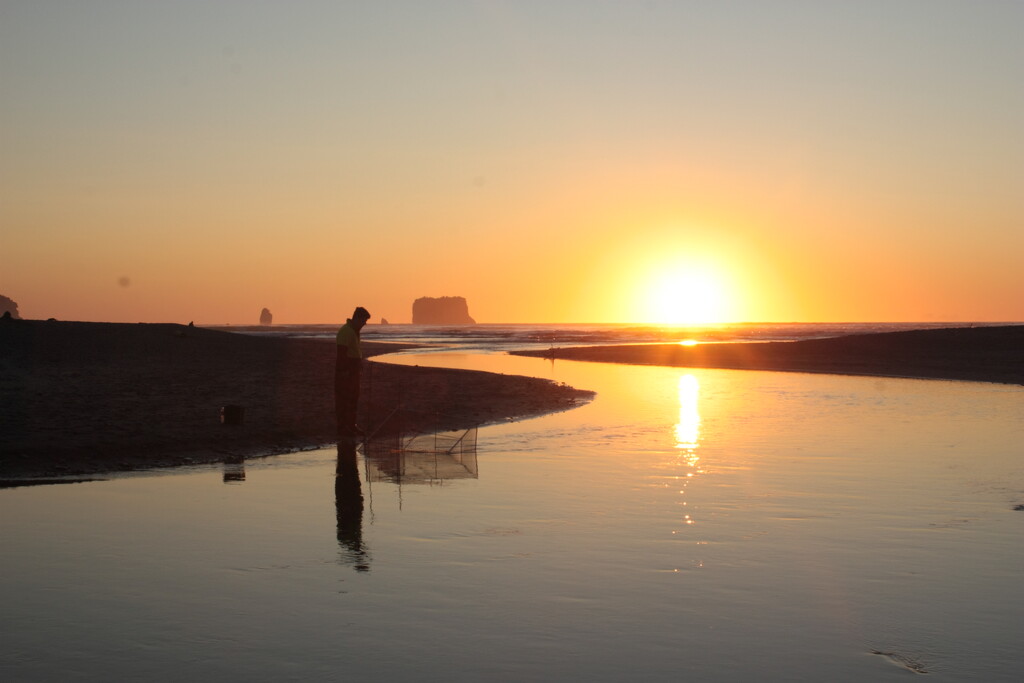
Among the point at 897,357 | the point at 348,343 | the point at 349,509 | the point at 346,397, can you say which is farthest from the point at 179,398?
the point at 897,357

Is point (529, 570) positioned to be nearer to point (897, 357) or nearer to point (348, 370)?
point (348, 370)

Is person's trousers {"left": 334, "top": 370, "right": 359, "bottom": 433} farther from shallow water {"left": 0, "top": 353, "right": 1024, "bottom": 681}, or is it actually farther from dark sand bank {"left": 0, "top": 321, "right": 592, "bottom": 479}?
shallow water {"left": 0, "top": 353, "right": 1024, "bottom": 681}

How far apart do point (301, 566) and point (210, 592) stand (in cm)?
111

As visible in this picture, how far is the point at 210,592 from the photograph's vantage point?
8000 millimetres

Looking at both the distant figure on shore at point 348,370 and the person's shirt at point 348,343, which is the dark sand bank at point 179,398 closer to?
the distant figure on shore at point 348,370

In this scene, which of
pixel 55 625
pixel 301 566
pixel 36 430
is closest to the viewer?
pixel 55 625

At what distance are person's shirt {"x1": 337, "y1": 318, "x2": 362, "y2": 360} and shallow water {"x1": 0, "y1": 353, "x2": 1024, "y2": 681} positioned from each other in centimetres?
372

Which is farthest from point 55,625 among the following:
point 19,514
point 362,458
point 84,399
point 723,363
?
point 723,363

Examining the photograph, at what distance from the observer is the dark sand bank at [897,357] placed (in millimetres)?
44562

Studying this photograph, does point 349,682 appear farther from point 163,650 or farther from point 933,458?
point 933,458

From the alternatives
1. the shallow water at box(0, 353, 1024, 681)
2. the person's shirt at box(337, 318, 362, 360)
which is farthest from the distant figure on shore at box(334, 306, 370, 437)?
the shallow water at box(0, 353, 1024, 681)

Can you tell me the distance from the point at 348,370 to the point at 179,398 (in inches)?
307

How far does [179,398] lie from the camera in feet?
79.9

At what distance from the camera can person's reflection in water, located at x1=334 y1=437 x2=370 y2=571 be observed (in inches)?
367
